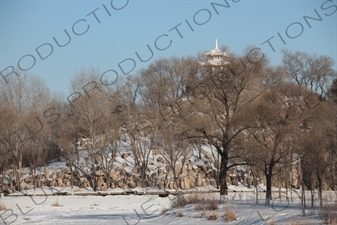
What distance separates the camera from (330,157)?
71.9ft

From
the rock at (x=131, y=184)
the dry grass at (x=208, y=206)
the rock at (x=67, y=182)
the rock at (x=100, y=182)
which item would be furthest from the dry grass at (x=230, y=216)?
the rock at (x=67, y=182)

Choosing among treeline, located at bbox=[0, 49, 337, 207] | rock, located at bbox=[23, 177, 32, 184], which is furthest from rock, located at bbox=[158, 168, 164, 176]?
rock, located at bbox=[23, 177, 32, 184]

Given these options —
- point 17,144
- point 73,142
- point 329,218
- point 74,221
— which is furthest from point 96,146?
point 329,218

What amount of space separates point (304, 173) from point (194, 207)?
16.1 ft

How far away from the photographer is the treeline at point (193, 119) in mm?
24078

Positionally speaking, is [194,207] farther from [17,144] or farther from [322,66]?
[322,66]

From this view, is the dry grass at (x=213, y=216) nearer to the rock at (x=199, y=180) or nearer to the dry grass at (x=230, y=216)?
the dry grass at (x=230, y=216)

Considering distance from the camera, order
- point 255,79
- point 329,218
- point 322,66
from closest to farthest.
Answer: point 329,218, point 255,79, point 322,66

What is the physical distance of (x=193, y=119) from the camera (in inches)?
1168

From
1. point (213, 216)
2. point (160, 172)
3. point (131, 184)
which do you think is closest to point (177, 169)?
point (160, 172)

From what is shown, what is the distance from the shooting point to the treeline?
24.1 meters

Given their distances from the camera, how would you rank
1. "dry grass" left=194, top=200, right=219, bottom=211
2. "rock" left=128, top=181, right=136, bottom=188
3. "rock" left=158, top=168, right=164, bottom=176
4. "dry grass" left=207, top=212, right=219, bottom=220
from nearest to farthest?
1. "dry grass" left=207, top=212, right=219, bottom=220
2. "dry grass" left=194, top=200, right=219, bottom=211
3. "rock" left=128, top=181, right=136, bottom=188
4. "rock" left=158, top=168, right=164, bottom=176

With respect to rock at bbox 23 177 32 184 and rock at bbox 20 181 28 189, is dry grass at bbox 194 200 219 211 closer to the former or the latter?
rock at bbox 20 181 28 189

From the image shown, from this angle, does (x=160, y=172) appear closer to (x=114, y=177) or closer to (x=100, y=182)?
(x=114, y=177)
